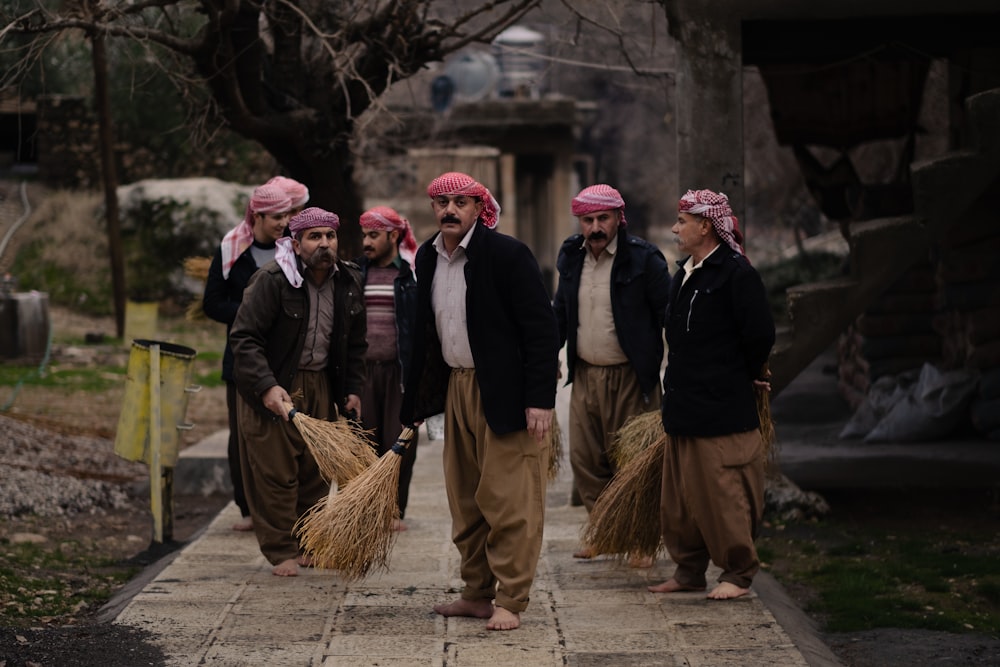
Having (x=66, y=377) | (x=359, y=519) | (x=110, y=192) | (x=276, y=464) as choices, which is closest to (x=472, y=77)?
(x=110, y=192)

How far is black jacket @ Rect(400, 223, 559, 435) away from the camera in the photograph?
18.9 ft

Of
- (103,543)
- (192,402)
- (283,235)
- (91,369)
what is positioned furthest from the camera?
(91,369)

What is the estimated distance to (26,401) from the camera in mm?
14438

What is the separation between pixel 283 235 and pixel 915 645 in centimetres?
381

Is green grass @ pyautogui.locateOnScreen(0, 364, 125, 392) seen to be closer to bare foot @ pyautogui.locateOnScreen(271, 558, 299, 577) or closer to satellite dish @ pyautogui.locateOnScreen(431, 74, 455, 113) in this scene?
bare foot @ pyautogui.locateOnScreen(271, 558, 299, 577)

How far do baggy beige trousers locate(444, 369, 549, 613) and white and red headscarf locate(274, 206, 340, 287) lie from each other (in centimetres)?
127

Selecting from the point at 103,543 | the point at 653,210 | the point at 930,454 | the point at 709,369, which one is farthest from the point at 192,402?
the point at 653,210

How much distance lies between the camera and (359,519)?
5973mm

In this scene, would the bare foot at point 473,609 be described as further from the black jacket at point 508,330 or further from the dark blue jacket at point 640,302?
the dark blue jacket at point 640,302

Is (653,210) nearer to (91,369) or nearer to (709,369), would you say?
(91,369)

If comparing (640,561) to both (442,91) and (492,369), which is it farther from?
(442,91)

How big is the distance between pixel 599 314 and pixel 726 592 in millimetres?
1758

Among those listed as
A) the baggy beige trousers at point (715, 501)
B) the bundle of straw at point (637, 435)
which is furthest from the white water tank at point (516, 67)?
the baggy beige trousers at point (715, 501)

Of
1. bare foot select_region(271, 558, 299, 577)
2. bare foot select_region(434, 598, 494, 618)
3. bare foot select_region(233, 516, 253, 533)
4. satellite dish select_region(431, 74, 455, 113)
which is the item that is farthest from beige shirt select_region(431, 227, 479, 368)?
satellite dish select_region(431, 74, 455, 113)
